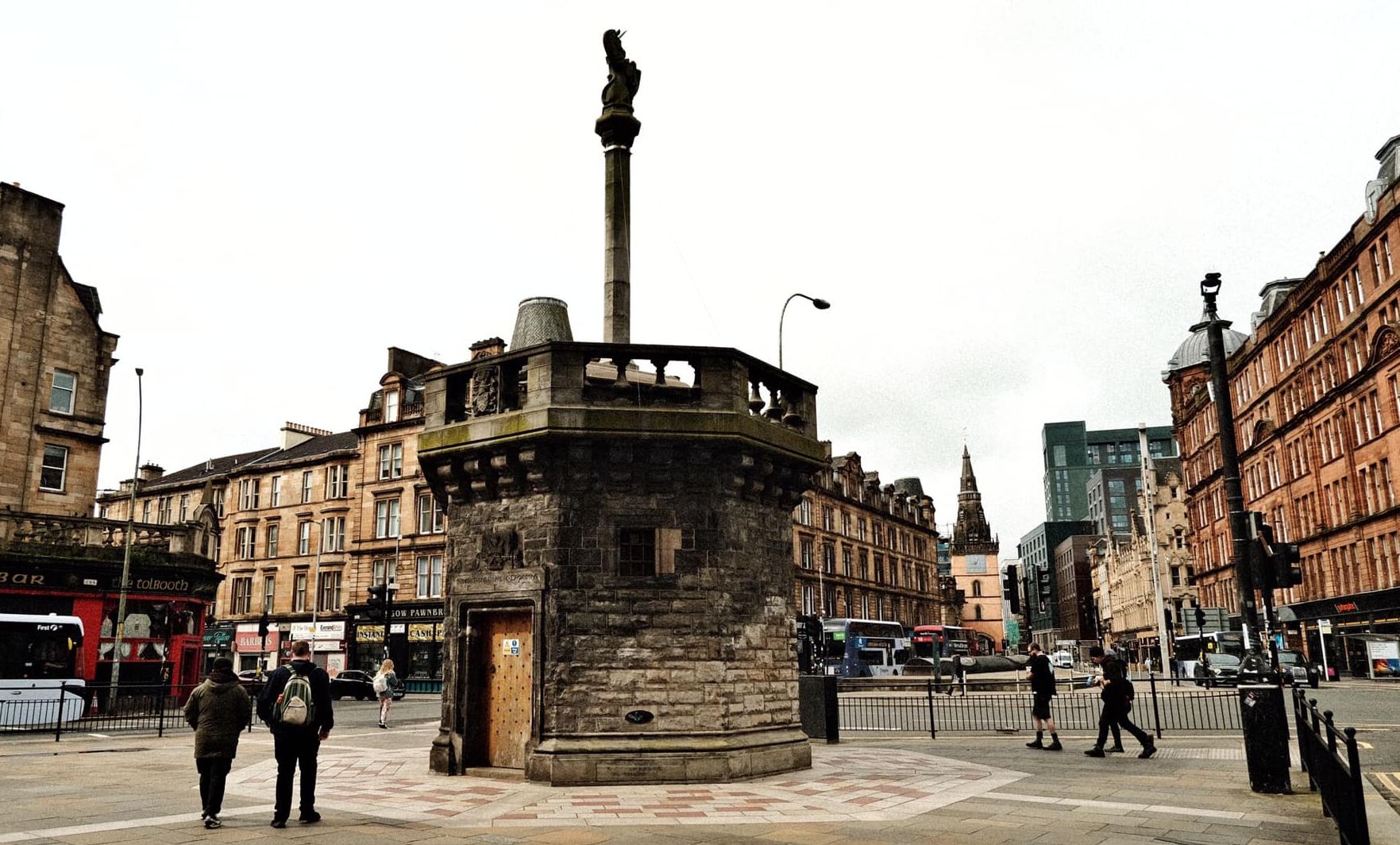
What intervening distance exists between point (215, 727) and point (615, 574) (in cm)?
485

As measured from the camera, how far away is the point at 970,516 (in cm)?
12681

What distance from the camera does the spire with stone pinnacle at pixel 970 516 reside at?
12125 centimetres

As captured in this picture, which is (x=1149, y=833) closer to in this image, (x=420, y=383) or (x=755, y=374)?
(x=755, y=374)

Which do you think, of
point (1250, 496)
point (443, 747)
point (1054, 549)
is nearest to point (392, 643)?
point (443, 747)

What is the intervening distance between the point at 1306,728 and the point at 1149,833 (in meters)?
2.73

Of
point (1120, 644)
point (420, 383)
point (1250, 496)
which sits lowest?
point (1120, 644)

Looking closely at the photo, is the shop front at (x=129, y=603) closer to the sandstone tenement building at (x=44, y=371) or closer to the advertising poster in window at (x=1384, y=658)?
the sandstone tenement building at (x=44, y=371)

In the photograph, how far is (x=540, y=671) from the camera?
491 inches

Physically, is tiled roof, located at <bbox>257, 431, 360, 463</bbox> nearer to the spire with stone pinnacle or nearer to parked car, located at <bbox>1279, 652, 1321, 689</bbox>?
parked car, located at <bbox>1279, 652, 1321, 689</bbox>

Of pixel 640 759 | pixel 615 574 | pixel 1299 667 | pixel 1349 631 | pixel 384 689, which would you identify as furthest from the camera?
pixel 1349 631

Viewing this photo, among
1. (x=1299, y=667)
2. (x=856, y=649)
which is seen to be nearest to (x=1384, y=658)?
(x=1299, y=667)

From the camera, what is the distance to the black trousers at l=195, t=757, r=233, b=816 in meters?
9.32

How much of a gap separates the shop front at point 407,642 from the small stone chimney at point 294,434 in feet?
48.1

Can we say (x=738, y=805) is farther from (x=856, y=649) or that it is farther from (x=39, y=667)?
(x=856, y=649)
